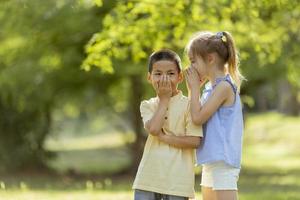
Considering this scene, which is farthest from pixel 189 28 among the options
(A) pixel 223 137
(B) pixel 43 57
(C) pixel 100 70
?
(A) pixel 223 137

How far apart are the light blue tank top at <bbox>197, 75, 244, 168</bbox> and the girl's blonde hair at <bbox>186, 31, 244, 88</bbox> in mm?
130

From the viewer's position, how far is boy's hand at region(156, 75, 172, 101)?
5.21 m

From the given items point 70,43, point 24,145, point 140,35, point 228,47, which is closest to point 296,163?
point 24,145

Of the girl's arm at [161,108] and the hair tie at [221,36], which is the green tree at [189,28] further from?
the girl's arm at [161,108]

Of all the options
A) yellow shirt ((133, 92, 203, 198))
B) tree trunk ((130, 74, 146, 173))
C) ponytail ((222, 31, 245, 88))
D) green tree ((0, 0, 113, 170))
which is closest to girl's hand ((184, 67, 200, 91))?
yellow shirt ((133, 92, 203, 198))

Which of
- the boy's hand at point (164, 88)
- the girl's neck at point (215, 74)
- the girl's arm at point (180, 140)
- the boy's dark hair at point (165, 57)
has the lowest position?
the girl's arm at point (180, 140)

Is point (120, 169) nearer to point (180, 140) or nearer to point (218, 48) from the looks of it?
point (218, 48)

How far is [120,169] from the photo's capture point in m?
21.5

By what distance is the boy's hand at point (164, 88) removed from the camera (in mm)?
5211

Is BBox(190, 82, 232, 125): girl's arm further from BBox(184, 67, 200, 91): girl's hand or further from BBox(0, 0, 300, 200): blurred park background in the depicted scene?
BBox(0, 0, 300, 200): blurred park background

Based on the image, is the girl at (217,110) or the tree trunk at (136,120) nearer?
the girl at (217,110)

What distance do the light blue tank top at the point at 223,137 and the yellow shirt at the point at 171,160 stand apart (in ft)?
0.25

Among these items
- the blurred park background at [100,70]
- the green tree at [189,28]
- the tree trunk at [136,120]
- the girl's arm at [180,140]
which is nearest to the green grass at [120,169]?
the blurred park background at [100,70]

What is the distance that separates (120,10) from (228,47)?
5.66 meters
